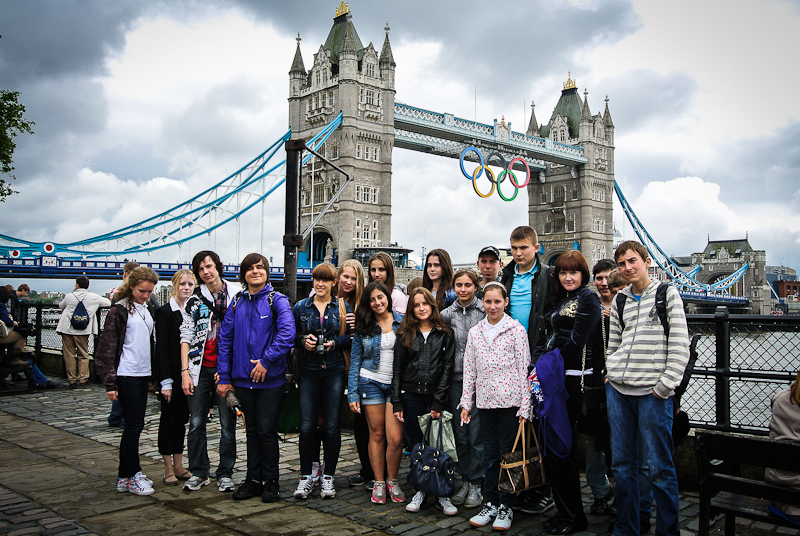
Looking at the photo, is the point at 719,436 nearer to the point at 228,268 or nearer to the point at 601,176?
the point at 228,268

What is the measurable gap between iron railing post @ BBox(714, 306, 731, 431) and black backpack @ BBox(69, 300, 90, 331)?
870cm

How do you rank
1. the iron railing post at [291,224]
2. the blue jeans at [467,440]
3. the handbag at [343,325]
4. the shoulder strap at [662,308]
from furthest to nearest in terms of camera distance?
1. the iron railing post at [291,224]
2. the handbag at [343,325]
3. the blue jeans at [467,440]
4. the shoulder strap at [662,308]

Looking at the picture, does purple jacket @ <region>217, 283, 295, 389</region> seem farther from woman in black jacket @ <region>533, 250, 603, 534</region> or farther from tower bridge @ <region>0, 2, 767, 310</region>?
tower bridge @ <region>0, 2, 767, 310</region>

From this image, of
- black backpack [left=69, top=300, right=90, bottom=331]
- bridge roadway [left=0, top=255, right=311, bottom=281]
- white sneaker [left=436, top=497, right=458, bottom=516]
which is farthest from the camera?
bridge roadway [left=0, top=255, right=311, bottom=281]

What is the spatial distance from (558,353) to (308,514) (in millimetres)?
1919

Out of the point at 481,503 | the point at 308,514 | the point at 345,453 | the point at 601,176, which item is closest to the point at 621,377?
the point at 481,503

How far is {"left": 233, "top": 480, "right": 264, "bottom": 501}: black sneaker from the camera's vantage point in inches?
169

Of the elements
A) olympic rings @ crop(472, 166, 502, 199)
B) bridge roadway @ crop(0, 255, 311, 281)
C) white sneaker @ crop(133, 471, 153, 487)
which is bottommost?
white sneaker @ crop(133, 471, 153, 487)

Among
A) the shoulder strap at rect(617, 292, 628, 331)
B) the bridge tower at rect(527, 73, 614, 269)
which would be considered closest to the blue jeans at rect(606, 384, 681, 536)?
the shoulder strap at rect(617, 292, 628, 331)

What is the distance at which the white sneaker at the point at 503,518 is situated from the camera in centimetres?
366

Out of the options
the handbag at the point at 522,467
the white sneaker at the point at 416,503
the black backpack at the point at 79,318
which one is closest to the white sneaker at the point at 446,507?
the white sneaker at the point at 416,503

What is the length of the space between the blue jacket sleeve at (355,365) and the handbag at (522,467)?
113 cm

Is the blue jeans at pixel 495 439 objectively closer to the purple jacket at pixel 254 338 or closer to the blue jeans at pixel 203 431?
the purple jacket at pixel 254 338

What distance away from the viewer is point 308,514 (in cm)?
399
